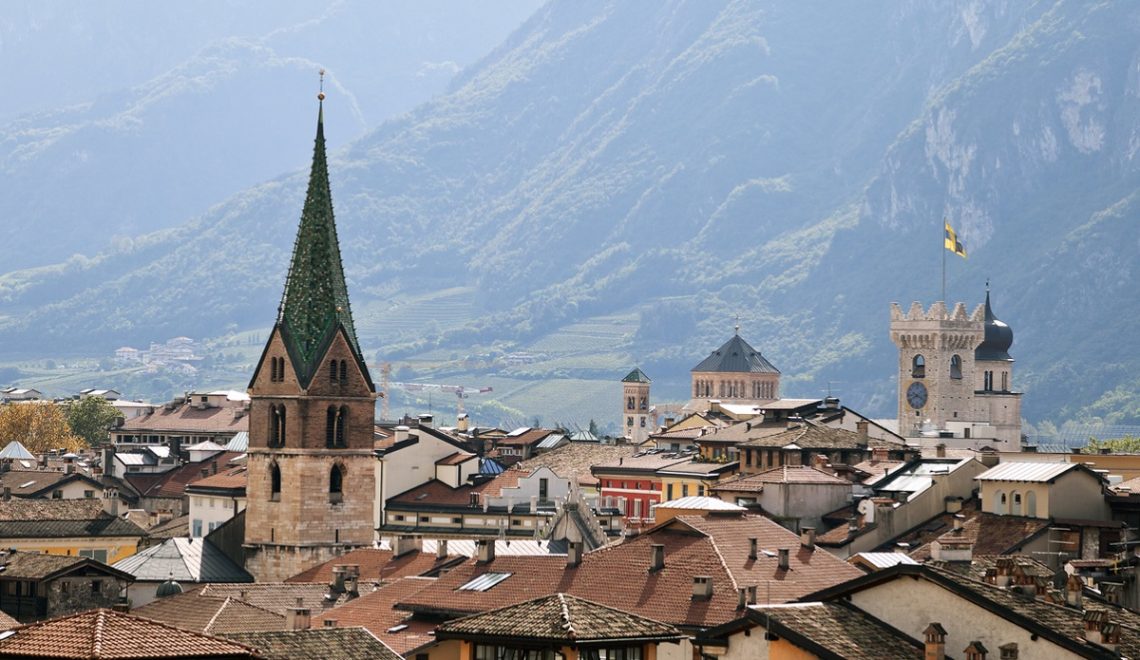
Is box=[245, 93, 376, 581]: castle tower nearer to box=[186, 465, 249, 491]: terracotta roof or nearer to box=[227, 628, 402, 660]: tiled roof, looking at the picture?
box=[186, 465, 249, 491]: terracotta roof

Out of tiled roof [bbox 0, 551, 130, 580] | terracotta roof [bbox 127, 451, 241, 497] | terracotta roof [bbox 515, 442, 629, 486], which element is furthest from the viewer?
terracotta roof [bbox 127, 451, 241, 497]

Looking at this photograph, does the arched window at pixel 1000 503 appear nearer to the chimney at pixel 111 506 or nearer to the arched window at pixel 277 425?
the arched window at pixel 277 425

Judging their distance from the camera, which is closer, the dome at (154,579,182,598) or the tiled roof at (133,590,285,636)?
the tiled roof at (133,590,285,636)

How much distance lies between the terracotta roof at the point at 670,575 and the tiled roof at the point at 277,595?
13.6 meters

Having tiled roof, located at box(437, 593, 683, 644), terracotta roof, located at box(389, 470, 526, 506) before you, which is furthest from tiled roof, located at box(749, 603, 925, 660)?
terracotta roof, located at box(389, 470, 526, 506)

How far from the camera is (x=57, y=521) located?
130125mm

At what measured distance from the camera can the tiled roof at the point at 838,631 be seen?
1703 inches

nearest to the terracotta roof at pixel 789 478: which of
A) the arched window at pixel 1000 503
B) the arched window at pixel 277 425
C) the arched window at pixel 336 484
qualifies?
the arched window at pixel 1000 503

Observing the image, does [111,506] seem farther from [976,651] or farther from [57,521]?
[976,651]

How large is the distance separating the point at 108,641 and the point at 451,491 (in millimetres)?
108662

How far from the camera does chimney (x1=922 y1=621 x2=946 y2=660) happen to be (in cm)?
4366

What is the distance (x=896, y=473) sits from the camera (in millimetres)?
103812

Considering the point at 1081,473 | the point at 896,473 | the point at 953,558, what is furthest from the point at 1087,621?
the point at 896,473

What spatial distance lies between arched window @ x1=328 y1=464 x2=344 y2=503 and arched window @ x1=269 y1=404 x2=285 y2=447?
246 cm
